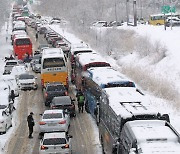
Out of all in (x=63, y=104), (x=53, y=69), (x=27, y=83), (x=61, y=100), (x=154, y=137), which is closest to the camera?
(x=154, y=137)

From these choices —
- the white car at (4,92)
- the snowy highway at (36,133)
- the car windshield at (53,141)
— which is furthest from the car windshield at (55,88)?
the car windshield at (53,141)

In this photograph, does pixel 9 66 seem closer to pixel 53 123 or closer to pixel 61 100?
pixel 61 100

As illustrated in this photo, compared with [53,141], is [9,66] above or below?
below

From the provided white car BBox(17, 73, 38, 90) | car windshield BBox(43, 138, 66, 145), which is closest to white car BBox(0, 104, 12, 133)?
car windshield BBox(43, 138, 66, 145)

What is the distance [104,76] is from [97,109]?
3678 mm

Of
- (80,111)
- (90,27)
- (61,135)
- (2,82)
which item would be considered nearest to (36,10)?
(90,27)

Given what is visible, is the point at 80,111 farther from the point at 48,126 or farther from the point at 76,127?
the point at 48,126

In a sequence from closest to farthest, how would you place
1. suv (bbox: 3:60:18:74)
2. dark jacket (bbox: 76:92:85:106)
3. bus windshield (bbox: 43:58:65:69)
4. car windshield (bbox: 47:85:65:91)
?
dark jacket (bbox: 76:92:85:106) → car windshield (bbox: 47:85:65:91) → bus windshield (bbox: 43:58:65:69) → suv (bbox: 3:60:18:74)

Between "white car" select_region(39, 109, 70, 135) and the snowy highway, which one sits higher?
"white car" select_region(39, 109, 70, 135)

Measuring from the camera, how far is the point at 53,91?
3275 centimetres

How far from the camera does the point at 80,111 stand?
31.4 metres

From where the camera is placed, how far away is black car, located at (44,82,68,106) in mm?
32469

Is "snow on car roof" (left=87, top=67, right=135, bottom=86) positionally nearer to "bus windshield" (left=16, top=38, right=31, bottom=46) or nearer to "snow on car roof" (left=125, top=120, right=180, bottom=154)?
"snow on car roof" (left=125, top=120, right=180, bottom=154)

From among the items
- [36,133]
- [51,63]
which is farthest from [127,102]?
[51,63]
